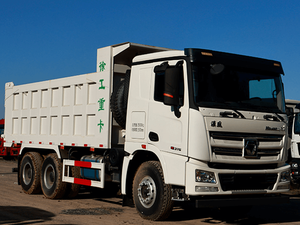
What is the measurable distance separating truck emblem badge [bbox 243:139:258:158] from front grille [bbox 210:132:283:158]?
1.9 inches

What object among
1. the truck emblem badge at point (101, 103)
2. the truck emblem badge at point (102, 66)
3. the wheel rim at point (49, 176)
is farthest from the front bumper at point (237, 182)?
the wheel rim at point (49, 176)

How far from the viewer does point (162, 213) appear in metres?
7.27

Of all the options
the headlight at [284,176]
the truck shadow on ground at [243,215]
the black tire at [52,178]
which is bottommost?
the truck shadow on ground at [243,215]

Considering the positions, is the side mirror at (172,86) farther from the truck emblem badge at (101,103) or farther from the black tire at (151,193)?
the truck emblem badge at (101,103)

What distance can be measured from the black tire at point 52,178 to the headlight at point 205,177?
15.5ft

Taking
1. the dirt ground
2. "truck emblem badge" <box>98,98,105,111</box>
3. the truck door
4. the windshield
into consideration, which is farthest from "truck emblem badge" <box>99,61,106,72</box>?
the dirt ground

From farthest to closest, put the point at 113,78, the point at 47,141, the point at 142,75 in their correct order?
the point at 47,141, the point at 113,78, the point at 142,75

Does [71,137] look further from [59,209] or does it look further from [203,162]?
[203,162]

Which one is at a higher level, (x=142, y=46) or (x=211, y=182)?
(x=142, y=46)

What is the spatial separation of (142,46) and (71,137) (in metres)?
2.94

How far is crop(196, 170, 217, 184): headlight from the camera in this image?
671 cm

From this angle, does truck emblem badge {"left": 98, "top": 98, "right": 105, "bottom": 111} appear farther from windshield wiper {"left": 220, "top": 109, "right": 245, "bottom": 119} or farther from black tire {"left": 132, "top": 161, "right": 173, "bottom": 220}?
windshield wiper {"left": 220, "top": 109, "right": 245, "bottom": 119}

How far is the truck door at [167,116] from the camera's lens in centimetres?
698

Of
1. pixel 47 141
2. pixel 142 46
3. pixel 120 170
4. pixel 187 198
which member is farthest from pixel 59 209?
pixel 142 46
